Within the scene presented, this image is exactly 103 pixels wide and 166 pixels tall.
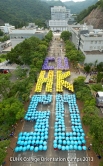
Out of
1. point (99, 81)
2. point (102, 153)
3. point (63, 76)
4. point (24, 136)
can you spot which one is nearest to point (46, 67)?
point (63, 76)

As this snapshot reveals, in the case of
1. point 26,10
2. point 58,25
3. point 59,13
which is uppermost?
point 26,10

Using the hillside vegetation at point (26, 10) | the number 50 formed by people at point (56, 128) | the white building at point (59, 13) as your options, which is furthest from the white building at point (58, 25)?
the number 50 formed by people at point (56, 128)

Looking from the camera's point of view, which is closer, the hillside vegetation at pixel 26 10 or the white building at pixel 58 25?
the white building at pixel 58 25

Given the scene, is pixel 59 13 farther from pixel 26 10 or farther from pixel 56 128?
pixel 56 128

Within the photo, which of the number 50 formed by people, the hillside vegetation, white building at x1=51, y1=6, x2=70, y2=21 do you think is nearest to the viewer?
the number 50 formed by people

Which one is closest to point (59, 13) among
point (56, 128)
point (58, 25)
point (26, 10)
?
point (58, 25)

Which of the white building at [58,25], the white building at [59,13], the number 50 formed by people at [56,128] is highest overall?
the white building at [59,13]

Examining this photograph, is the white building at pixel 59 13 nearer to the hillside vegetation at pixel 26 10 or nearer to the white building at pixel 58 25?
the hillside vegetation at pixel 26 10

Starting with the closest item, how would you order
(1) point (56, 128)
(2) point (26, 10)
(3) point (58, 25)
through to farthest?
(1) point (56, 128) < (3) point (58, 25) < (2) point (26, 10)

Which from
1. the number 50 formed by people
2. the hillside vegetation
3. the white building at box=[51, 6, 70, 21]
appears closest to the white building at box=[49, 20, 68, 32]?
the white building at box=[51, 6, 70, 21]

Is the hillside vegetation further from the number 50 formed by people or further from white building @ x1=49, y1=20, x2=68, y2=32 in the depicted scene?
the number 50 formed by people

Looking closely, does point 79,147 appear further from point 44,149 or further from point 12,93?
point 12,93

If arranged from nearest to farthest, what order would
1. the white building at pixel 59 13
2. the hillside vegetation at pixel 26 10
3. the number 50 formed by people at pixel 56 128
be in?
the number 50 formed by people at pixel 56 128 < the white building at pixel 59 13 < the hillside vegetation at pixel 26 10
